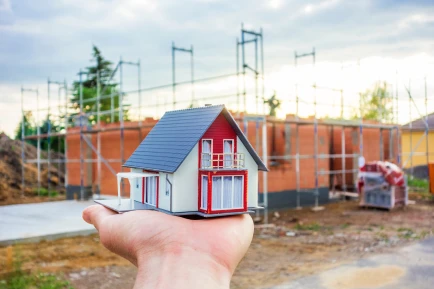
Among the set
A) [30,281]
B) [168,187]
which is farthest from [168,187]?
[30,281]

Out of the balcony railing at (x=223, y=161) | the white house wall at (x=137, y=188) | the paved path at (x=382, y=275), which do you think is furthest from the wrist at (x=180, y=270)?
the paved path at (x=382, y=275)

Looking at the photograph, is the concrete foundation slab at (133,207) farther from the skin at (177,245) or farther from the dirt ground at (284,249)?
the dirt ground at (284,249)

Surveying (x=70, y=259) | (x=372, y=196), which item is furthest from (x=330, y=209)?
(x=70, y=259)

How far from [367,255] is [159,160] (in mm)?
7273

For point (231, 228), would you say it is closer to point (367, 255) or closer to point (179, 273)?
point (179, 273)

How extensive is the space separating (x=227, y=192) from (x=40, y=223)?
32.8 feet

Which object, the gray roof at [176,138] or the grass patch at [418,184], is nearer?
the gray roof at [176,138]

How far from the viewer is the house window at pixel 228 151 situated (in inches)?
118

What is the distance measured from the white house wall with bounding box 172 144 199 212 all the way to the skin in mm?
127

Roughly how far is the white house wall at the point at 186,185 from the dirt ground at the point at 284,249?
4860 mm

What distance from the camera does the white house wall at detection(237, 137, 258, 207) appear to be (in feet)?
10.2

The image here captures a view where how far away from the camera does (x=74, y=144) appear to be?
18.2m

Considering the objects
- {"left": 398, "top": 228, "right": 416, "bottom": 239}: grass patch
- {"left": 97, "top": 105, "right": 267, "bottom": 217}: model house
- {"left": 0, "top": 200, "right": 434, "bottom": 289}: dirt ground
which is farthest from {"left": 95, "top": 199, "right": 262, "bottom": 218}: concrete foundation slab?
{"left": 398, "top": 228, "right": 416, "bottom": 239}: grass patch

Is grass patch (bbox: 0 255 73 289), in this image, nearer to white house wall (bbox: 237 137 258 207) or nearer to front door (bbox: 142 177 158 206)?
front door (bbox: 142 177 158 206)
